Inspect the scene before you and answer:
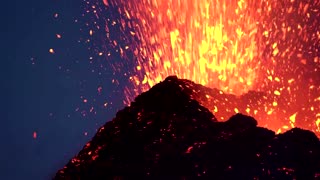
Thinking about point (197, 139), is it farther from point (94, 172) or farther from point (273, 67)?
point (273, 67)

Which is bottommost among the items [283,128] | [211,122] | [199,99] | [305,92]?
[211,122]

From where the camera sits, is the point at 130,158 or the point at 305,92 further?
the point at 305,92

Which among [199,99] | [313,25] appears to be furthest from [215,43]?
[199,99]

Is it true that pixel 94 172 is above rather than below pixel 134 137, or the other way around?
below

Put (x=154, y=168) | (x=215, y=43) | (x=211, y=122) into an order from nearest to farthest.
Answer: (x=154, y=168)
(x=211, y=122)
(x=215, y=43)

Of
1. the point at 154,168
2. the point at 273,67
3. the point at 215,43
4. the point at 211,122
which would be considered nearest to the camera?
the point at 154,168

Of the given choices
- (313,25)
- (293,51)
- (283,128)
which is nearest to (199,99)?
(283,128)

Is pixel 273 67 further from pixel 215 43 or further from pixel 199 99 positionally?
pixel 199 99
